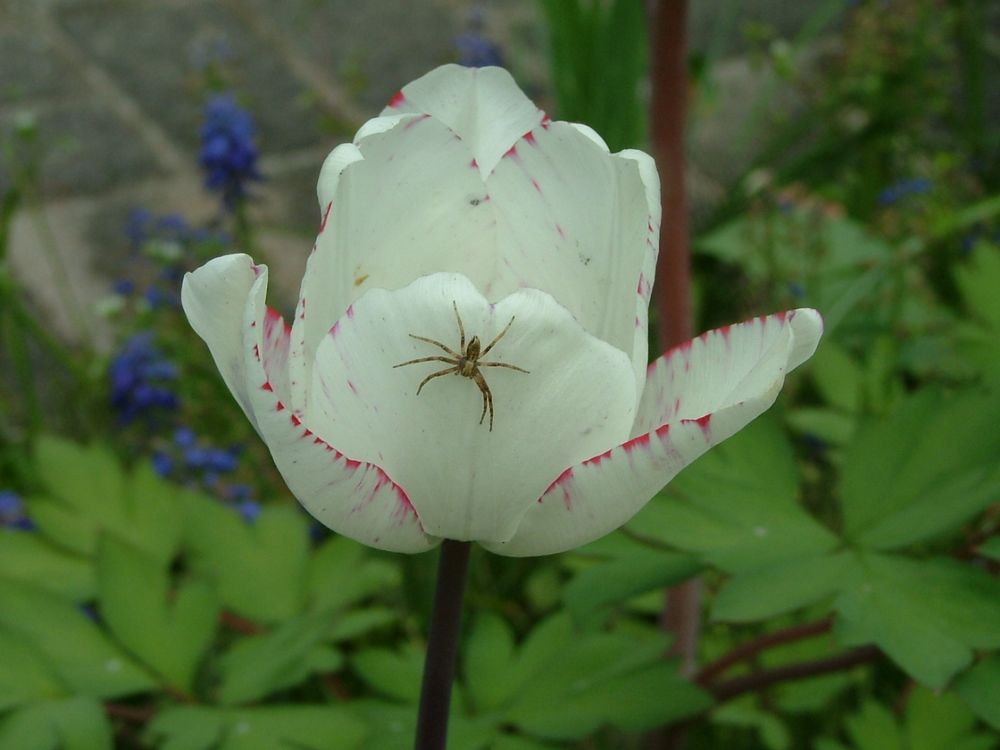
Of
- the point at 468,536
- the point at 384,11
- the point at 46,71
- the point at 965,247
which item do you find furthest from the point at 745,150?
the point at 468,536

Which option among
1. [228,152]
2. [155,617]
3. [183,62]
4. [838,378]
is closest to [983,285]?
[838,378]

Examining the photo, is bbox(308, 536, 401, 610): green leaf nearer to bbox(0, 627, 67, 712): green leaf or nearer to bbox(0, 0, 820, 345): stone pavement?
bbox(0, 627, 67, 712): green leaf

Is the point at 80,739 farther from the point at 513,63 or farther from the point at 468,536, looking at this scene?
the point at 513,63

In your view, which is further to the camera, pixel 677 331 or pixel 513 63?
pixel 513 63

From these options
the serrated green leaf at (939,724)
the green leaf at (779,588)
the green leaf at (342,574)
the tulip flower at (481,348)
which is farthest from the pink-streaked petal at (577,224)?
the serrated green leaf at (939,724)

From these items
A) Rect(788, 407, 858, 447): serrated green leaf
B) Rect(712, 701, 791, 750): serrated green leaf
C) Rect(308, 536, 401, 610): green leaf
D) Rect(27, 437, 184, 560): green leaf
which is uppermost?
Rect(788, 407, 858, 447): serrated green leaf

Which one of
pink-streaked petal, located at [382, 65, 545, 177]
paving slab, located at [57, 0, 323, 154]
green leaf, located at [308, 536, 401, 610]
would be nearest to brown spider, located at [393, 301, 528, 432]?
pink-streaked petal, located at [382, 65, 545, 177]

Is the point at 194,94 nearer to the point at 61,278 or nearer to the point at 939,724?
the point at 61,278
